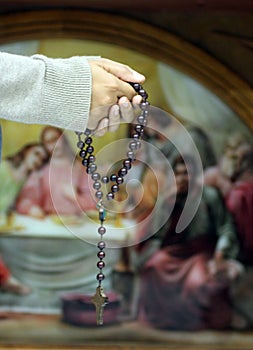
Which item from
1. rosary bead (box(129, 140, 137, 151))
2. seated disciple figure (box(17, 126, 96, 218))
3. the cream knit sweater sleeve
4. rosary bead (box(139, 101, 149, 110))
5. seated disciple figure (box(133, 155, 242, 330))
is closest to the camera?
the cream knit sweater sleeve

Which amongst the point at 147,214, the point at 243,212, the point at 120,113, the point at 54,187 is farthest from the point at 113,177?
the point at 243,212

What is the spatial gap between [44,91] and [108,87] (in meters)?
0.12

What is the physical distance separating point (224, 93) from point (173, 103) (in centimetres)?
31

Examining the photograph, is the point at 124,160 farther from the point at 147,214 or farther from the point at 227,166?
the point at 227,166

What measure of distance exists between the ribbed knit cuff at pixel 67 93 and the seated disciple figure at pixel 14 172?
3643 mm

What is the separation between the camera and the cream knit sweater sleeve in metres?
1.24

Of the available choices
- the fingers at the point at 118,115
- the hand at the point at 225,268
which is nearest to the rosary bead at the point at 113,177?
the fingers at the point at 118,115

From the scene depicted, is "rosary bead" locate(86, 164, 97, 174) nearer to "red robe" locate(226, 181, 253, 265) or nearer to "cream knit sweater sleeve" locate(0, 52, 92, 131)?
"cream knit sweater sleeve" locate(0, 52, 92, 131)

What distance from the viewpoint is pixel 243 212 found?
502 centimetres

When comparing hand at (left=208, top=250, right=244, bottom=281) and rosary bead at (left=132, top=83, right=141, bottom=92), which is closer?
rosary bead at (left=132, top=83, right=141, bottom=92)

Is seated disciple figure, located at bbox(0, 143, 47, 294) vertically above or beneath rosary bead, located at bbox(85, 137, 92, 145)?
above

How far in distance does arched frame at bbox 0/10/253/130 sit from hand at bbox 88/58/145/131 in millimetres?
3557

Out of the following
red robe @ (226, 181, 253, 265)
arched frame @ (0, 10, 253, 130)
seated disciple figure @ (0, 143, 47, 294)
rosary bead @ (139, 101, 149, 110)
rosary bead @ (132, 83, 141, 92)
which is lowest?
rosary bead @ (139, 101, 149, 110)

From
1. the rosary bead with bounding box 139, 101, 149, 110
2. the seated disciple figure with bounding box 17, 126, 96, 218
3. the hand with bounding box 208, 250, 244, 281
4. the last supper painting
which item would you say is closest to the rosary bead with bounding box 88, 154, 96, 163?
the rosary bead with bounding box 139, 101, 149, 110
